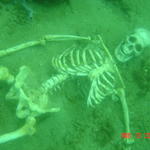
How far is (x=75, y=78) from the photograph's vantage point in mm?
4746

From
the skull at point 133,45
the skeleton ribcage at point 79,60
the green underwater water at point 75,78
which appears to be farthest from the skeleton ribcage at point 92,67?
the skull at point 133,45

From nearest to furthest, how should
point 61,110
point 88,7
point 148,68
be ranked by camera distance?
1. point 61,110
2. point 148,68
3. point 88,7

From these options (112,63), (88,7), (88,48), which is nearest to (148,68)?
(112,63)

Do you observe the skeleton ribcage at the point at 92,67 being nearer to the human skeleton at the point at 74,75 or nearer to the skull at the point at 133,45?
the human skeleton at the point at 74,75

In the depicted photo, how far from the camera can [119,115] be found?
4844 millimetres

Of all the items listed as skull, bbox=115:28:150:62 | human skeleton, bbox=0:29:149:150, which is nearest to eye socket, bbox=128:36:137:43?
skull, bbox=115:28:150:62

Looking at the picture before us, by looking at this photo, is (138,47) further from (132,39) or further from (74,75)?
(74,75)

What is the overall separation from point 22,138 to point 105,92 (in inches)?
63.0

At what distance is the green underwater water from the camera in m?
4.31

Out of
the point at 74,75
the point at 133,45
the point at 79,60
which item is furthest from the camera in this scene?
the point at 133,45

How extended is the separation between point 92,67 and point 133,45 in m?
0.98

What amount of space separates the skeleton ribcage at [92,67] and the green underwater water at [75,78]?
201mm

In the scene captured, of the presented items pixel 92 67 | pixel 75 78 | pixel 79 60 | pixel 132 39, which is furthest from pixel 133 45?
pixel 75 78

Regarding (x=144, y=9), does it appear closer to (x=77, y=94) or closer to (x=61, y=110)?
(x=77, y=94)
